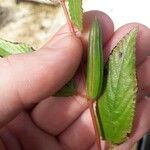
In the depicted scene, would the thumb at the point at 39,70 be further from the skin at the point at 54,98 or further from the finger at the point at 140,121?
the finger at the point at 140,121

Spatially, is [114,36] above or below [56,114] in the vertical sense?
above

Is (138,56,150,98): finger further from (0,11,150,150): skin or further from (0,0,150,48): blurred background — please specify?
(0,0,150,48): blurred background

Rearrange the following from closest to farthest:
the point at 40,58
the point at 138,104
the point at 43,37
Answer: the point at 40,58, the point at 138,104, the point at 43,37

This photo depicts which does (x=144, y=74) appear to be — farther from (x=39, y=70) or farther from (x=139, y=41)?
(x=39, y=70)

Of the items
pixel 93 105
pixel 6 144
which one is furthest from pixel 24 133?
pixel 93 105

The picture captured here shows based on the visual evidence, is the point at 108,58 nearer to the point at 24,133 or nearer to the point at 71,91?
the point at 71,91

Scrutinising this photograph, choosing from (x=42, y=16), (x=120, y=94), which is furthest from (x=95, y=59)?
(x=42, y=16)

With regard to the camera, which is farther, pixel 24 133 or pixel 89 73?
pixel 24 133

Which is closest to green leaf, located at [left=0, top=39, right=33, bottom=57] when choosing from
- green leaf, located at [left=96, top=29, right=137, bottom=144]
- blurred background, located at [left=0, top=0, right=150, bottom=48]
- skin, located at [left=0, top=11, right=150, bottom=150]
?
skin, located at [left=0, top=11, right=150, bottom=150]
